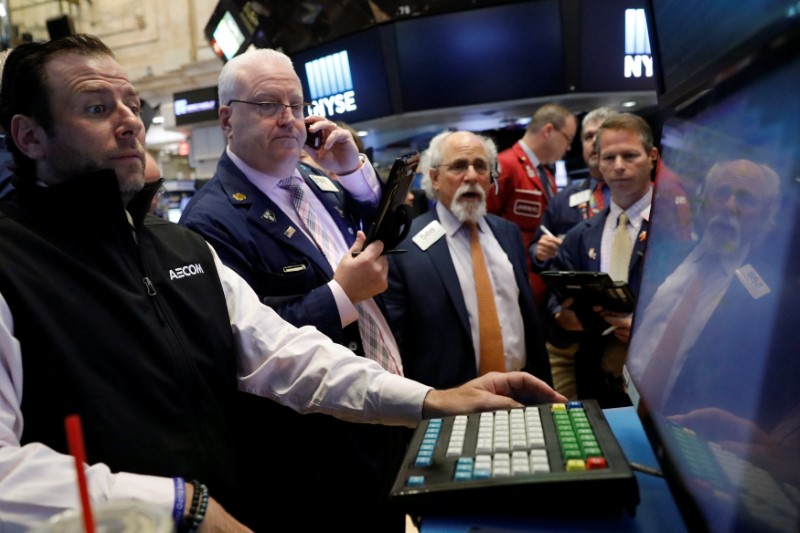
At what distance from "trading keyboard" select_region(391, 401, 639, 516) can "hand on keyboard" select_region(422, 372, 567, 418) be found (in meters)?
0.18

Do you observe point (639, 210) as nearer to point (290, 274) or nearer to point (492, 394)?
point (290, 274)

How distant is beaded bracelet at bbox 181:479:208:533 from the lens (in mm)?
841

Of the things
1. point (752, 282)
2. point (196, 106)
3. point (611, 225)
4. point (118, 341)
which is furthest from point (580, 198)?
point (196, 106)

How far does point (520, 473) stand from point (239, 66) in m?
1.54

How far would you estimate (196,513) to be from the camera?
0.85 metres

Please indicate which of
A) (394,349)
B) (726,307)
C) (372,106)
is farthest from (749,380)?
(372,106)

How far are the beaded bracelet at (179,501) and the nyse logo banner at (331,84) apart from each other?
4508mm

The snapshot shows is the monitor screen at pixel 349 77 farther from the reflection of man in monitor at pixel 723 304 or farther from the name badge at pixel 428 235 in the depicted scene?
the reflection of man in monitor at pixel 723 304

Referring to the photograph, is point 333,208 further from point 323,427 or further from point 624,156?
point 624,156

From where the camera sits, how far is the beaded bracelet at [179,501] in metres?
0.84

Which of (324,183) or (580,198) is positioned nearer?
(324,183)

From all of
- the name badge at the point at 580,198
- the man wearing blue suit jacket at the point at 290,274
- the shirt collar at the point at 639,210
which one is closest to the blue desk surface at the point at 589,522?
the man wearing blue suit jacket at the point at 290,274

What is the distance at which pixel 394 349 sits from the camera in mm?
1918

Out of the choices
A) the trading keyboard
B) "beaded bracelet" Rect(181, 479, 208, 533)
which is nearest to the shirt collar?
the trading keyboard
